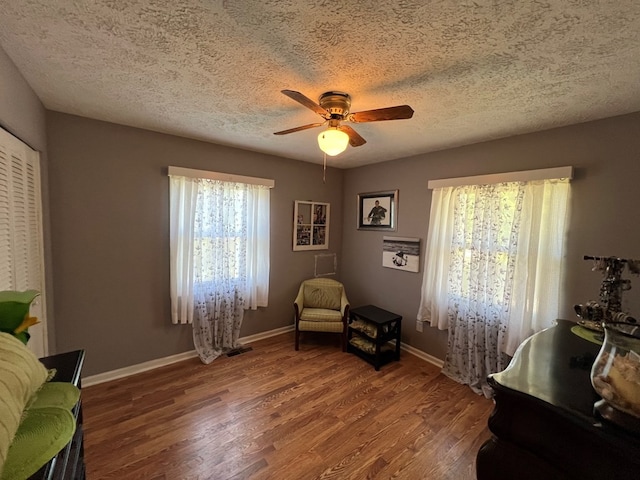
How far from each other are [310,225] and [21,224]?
2710 millimetres

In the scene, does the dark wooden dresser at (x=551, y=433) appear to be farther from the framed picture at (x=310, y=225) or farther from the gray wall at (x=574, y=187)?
the framed picture at (x=310, y=225)

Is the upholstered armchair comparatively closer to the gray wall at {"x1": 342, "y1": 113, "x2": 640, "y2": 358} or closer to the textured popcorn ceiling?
the gray wall at {"x1": 342, "y1": 113, "x2": 640, "y2": 358}

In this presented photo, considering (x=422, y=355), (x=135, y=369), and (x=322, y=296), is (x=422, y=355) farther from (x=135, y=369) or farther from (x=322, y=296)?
(x=135, y=369)

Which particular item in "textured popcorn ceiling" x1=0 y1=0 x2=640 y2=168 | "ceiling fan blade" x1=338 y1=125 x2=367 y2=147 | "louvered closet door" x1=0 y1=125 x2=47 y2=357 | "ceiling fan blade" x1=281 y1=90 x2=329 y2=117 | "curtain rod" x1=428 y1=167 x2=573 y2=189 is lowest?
"louvered closet door" x1=0 y1=125 x2=47 y2=357

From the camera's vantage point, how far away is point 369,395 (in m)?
2.37

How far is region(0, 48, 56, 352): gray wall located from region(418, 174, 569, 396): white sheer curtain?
3.22m

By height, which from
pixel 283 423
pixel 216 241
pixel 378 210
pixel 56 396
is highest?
pixel 378 210

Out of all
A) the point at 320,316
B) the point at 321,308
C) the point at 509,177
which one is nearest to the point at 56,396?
the point at 320,316

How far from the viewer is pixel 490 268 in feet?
7.98

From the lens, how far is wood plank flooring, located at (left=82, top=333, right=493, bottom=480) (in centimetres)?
166

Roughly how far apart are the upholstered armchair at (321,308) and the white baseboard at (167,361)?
57 cm

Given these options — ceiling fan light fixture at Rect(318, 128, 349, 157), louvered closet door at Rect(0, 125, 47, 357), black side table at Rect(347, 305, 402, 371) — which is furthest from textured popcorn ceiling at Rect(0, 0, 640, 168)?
black side table at Rect(347, 305, 402, 371)

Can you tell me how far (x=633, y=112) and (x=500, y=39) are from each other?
152 centimetres

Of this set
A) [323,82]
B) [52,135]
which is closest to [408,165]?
[323,82]
